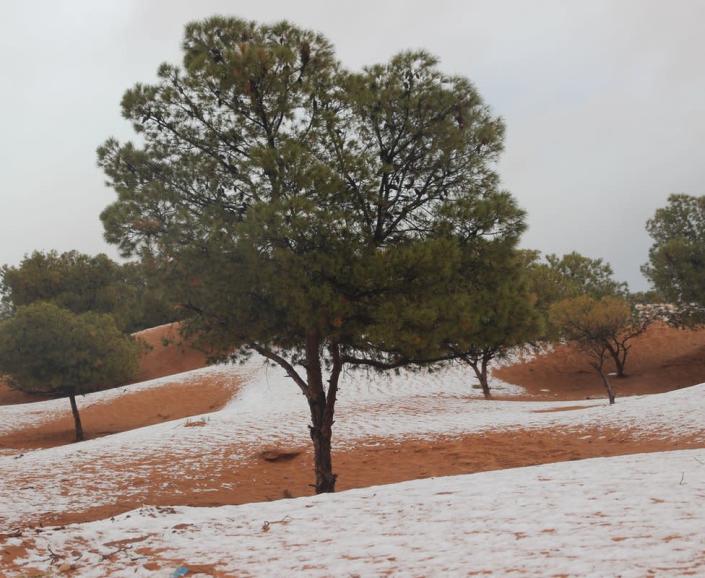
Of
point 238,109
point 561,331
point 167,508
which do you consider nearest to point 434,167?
point 238,109

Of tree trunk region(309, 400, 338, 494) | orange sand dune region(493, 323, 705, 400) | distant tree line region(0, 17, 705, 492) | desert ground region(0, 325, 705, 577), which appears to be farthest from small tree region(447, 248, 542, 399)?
orange sand dune region(493, 323, 705, 400)

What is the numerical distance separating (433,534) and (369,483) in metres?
7.73

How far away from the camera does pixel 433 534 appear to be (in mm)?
6215

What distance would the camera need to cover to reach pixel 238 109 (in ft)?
36.3

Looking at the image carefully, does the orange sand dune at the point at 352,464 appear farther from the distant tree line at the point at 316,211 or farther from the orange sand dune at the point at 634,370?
the orange sand dune at the point at 634,370

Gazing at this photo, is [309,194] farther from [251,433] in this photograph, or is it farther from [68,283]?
[68,283]

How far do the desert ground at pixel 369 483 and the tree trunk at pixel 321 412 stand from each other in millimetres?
737

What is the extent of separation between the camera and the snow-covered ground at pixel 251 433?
1371cm

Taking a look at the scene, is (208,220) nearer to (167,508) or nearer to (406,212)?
(406,212)

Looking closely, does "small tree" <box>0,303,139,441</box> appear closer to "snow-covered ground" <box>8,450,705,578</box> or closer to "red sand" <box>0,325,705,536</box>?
"red sand" <box>0,325,705,536</box>

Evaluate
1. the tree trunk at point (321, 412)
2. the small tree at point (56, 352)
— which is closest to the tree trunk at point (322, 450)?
the tree trunk at point (321, 412)

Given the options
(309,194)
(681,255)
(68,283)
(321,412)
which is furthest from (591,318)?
(68,283)

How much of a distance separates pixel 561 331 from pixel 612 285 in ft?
58.9

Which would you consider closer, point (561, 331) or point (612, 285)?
point (561, 331)
